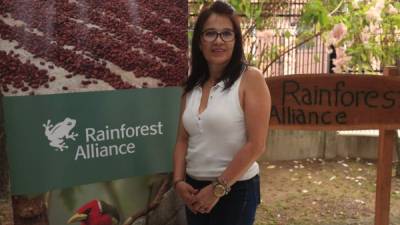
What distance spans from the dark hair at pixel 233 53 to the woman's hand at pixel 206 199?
0.46 meters

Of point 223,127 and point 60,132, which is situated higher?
point 223,127

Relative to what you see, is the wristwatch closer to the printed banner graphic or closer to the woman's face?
the woman's face

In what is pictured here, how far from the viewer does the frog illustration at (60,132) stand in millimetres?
2340

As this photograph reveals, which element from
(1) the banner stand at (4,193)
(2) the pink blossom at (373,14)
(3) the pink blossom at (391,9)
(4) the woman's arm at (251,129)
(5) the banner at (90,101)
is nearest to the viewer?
(4) the woman's arm at (251,129)

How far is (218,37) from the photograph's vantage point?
1931 millimetres

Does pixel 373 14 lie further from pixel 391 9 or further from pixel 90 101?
pixel 90 101

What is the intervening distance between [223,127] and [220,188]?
0.26 meters

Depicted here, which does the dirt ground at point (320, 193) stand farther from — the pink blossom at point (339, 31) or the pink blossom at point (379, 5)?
the pink blossom at point (379, 5)

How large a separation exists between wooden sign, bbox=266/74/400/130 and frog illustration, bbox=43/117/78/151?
124cm

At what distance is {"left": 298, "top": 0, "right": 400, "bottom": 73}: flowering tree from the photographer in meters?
4.00

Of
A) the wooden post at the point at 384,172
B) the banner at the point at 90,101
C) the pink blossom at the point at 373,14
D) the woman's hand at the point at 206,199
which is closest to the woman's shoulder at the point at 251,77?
the woman's hand at the point at 206,199

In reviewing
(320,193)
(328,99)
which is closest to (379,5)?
(328,99)

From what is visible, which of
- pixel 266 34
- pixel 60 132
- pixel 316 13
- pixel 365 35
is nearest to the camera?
pixel 60 132

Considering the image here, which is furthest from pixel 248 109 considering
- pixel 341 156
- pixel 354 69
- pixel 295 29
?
pixel 341 156
